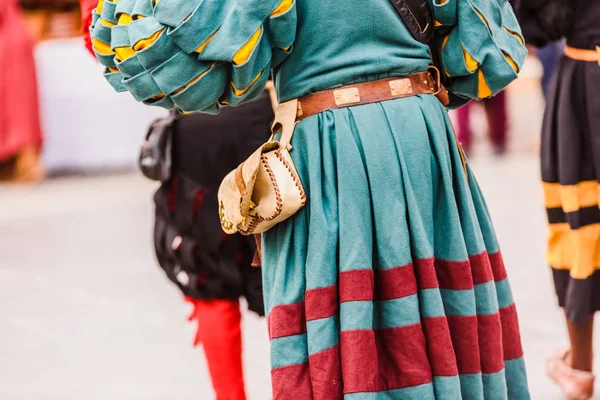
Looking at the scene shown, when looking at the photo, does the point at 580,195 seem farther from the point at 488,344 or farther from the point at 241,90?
the point at 241,90

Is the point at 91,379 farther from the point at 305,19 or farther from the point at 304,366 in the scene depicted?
the point at 305,19

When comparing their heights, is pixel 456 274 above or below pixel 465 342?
above

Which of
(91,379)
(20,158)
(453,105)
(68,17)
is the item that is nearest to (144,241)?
(91,379)

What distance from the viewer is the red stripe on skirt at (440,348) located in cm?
170

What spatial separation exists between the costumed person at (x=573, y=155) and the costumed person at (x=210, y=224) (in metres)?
0.86

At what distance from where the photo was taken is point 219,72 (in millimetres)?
1620

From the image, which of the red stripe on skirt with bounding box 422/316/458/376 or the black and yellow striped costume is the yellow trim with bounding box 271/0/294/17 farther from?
the black and yellow striped costume

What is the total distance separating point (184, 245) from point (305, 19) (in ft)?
2.91

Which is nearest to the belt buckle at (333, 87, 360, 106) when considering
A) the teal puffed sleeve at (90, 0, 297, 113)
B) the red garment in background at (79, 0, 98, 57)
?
the teal puffed sleeve at (90, 0, 297, 113)

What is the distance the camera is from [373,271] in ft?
5.61

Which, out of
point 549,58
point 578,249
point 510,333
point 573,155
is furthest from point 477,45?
point 549,58

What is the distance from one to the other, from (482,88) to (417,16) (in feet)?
0.73

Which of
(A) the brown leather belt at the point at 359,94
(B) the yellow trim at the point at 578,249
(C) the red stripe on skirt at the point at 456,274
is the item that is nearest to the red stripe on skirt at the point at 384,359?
(C) the red stripe on skirt at the point at 456,274

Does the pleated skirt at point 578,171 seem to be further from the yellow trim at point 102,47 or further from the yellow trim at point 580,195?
the yellow trim at point 102,47
